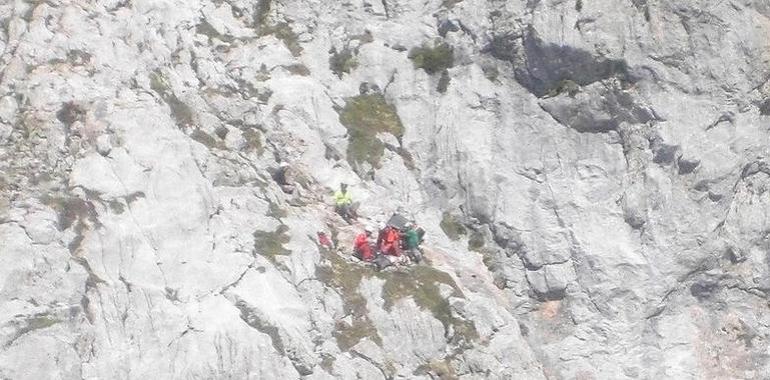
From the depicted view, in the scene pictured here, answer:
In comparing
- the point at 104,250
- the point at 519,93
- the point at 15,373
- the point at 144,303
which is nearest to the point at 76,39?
the point at 104,250

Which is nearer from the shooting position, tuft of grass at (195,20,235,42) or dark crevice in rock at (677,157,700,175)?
dark crevice in rock at (677,157,700,175)

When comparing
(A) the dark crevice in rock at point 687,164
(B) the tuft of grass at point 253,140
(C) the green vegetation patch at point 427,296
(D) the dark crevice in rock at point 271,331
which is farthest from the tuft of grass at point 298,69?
(A) the dark crevice in rock at point 687,164

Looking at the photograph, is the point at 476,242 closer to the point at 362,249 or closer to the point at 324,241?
the point at 362,249

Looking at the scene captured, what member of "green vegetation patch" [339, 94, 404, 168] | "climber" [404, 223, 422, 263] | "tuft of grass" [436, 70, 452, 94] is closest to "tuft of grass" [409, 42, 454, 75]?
"tuft of grass" [436, 70, 452, 94]

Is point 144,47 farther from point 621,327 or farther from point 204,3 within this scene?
point 621,327

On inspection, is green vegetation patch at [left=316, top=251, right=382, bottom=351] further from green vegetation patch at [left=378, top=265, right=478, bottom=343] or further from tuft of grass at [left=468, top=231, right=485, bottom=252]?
tuft of grass at [left=468, top=231, right=485, bottom=252]

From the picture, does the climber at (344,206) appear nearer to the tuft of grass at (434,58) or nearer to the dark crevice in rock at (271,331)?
the dark crevice in rock at (271,331)

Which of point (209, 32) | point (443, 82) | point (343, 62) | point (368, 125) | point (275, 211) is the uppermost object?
point (443, 82)

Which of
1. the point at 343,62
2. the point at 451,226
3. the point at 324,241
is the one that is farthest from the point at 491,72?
the point at 324,241
